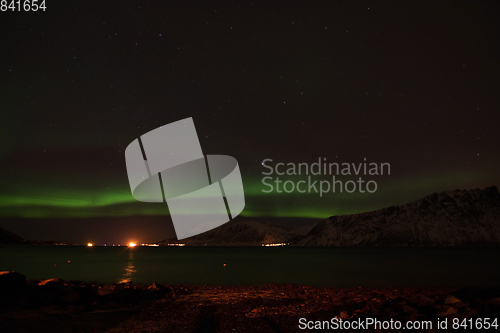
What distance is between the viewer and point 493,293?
13.0 metres

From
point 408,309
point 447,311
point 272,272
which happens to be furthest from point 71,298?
point 272,272

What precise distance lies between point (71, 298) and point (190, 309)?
14.9ft

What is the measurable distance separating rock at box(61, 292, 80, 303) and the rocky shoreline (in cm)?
3

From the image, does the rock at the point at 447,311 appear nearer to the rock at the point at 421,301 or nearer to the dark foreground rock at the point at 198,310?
the dark foreground rock at the point at 198,310

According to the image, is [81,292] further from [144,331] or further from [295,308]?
[295,308]

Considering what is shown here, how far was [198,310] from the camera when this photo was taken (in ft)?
43.3

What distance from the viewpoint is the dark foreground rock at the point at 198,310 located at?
10273 mm

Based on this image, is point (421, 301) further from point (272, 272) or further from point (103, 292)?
point (272, 272)

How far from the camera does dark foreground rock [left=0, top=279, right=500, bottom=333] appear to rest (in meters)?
10.3

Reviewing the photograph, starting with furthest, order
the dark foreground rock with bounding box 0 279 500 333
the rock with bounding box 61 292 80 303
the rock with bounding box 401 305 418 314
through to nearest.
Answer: the rock with bounding box 61 292 80 303 < the dark foreground rock with bounding box 0 279 500 333 < the rock with bounding box 401 305 418 314

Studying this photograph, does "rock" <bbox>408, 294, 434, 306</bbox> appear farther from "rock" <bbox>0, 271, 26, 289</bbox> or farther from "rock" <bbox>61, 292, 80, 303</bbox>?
"rock" <bbox>0, 271, 26, 289</bbox>

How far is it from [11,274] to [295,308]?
11694 mm

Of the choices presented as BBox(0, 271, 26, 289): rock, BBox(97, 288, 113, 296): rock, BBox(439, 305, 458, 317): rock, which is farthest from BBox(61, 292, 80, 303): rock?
BBox(439, 305, 458, 317): rock

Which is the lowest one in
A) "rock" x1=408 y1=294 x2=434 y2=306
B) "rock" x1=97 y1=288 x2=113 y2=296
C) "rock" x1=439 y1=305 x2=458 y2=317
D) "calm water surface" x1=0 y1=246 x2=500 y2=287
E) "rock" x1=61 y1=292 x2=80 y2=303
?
"calm water surface" x1=0 y1=246 x2=500 y2=287
